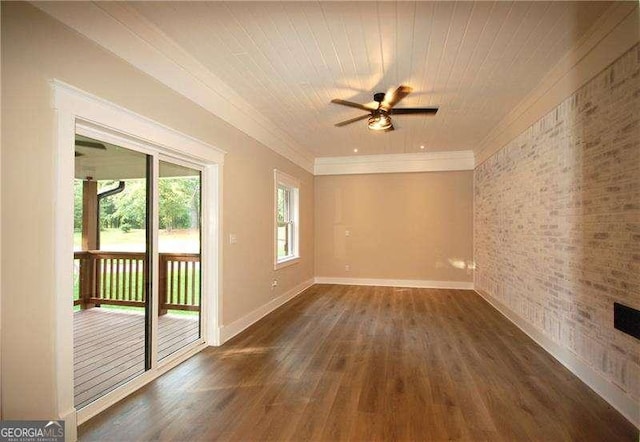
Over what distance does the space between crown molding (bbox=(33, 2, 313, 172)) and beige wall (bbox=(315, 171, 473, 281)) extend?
12.0 ft

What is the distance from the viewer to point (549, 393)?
8.34 feet

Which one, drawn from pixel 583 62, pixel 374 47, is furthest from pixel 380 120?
pixel 583 62

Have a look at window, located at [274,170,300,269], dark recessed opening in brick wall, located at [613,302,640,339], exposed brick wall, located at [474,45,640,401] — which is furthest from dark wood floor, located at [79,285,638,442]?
window, located at [274,170,300,269]

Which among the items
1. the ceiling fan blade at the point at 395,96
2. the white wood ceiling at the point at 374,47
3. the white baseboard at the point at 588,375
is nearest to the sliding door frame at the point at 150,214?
the white wood ceiling at the point at 374,47

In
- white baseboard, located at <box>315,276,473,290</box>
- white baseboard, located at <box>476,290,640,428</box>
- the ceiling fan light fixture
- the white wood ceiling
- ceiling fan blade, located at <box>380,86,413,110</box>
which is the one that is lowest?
white baseboard, located at <box>315,276,473,290</box>

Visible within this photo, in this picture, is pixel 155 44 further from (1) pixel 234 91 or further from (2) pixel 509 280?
(2) pixel 509 280

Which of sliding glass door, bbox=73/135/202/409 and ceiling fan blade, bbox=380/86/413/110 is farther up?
ceiling fan blade, bbox=380/86/413/110

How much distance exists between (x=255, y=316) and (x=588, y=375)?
11.7ft

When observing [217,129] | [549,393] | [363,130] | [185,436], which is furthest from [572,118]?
[185,436]

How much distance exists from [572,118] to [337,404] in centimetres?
321

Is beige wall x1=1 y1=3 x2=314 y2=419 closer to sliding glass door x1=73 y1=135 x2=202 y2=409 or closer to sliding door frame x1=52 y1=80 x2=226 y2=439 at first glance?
sliding door frame x1=52 y1=80 x2=226 y2=439

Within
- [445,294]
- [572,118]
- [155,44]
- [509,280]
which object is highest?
[155,44]

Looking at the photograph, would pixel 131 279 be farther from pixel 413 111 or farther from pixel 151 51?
pixel 413 111

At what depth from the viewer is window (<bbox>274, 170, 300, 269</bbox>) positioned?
5.62 m
